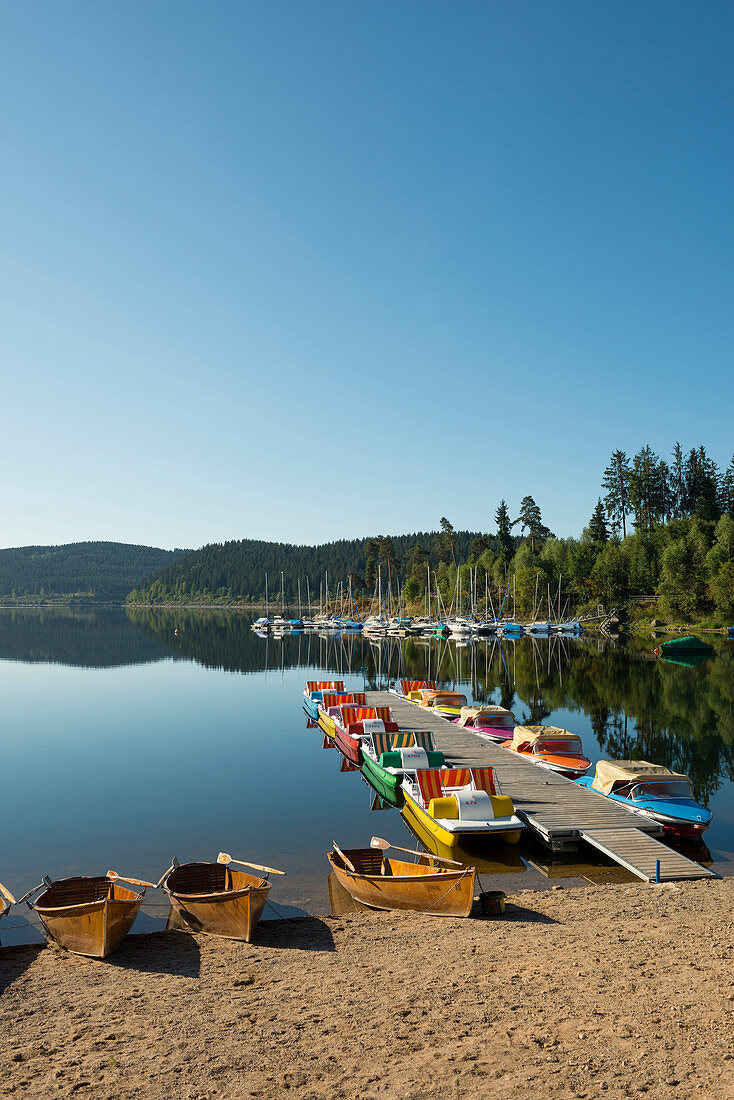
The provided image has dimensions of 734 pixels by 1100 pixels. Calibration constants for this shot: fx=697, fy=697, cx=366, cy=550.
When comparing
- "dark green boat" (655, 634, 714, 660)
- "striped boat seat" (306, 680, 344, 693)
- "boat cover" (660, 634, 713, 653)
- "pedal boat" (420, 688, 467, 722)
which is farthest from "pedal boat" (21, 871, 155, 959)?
"boat cover" (660, 634, 713, 653)

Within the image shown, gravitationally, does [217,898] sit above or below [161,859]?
above

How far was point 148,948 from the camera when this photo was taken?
14.9 meters

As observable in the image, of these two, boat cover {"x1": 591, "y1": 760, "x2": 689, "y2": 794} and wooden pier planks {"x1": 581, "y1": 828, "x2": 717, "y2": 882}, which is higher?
boat cover {"x1": 591, "y1": 760, "x2": 689, "y2": 794}

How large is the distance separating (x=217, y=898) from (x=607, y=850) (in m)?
11.7

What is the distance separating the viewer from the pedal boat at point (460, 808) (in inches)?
843

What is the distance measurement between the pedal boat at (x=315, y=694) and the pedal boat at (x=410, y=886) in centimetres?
3241

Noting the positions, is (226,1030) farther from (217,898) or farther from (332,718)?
(332,718)

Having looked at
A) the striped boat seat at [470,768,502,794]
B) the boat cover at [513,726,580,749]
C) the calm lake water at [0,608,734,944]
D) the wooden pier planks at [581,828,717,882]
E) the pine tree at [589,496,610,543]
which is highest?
the pine tree at [589,496,610,543]

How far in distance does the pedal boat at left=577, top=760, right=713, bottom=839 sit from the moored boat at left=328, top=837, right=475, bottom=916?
9.35 meters

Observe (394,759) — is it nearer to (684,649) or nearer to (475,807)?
(475,807)

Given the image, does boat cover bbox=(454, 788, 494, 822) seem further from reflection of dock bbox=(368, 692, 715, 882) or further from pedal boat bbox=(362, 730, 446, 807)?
pedal boat bbox=(362, 730, 446, 807)

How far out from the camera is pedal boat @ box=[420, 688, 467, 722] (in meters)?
45.2

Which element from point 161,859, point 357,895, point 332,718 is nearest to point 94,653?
point 332,718

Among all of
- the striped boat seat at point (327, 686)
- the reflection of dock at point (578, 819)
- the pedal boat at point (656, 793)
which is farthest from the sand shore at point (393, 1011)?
the striped boat seat at point (327, 686)
